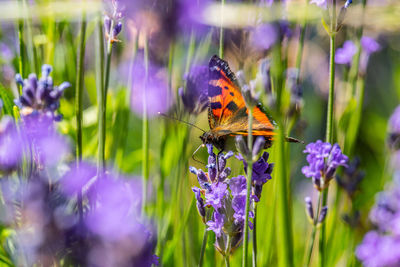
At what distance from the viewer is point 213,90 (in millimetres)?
896

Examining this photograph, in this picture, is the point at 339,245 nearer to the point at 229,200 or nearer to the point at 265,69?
the point at 265,69

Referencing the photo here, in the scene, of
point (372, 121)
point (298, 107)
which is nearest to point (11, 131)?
point (298, 107)

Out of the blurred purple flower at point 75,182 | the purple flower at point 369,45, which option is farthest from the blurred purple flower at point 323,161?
the purple flower at point 369,45

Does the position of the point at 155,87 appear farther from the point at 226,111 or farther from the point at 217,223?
the point at 217,223

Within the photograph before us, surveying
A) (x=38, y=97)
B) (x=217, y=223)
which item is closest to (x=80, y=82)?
(x=38, y=97)

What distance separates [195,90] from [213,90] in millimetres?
72

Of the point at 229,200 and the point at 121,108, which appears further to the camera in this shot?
the point at 121,108

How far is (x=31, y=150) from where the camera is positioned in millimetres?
680

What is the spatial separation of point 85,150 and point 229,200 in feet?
1.69

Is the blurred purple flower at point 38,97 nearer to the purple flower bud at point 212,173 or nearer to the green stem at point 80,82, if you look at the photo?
the green stem at point 80,82

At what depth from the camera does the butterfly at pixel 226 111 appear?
0.84 meters

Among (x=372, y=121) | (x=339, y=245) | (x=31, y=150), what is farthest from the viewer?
(x=372, y=121)

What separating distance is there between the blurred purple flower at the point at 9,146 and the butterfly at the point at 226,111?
36 cm

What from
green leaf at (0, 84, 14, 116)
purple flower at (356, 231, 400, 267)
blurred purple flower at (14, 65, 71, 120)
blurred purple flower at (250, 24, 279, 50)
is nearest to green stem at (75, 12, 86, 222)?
blurred purple flower at (14, 65, 71, 120)
